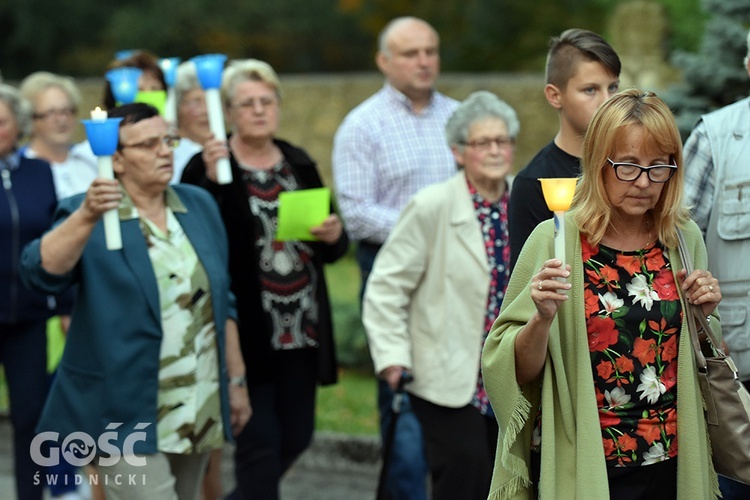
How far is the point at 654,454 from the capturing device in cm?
394

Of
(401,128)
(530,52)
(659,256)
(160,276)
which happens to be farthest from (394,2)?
(659,256)

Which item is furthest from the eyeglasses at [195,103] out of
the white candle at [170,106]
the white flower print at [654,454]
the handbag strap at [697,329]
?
the white flower print at [654,454]

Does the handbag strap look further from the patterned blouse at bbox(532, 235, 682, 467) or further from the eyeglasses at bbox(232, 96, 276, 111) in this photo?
Answer: the eyeglasses at bbox(232, 96, 276, 111)

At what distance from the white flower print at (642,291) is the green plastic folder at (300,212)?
2.83 metres

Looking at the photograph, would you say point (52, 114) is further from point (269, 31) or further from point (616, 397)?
point (269, 31)

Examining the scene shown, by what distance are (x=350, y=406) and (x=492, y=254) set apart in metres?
4.18

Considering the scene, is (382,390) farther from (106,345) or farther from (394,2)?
(394,2)

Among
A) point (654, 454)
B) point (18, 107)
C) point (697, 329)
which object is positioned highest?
point (18, 107)

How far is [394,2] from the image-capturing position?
18359 mm

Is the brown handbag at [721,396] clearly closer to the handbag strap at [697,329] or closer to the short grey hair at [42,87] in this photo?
the handbag strap at [697,329]

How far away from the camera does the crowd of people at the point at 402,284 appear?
12.9 feet

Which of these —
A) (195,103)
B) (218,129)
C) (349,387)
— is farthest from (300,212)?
(349,387)

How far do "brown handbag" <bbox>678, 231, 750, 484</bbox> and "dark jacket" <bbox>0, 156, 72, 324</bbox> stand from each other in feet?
13.8

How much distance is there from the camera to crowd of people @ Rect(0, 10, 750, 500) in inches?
155
